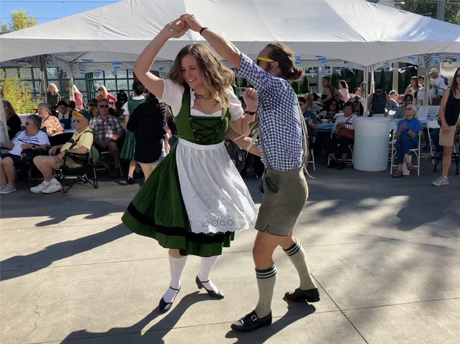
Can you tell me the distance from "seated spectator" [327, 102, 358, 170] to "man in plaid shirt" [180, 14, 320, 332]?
18.9 feet

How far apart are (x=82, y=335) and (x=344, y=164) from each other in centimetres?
632

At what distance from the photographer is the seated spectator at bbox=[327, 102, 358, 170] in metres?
8.17

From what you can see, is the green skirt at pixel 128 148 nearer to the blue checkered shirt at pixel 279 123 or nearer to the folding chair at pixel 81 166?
the folding chair at pixel 81 166

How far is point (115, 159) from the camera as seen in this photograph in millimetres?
7445

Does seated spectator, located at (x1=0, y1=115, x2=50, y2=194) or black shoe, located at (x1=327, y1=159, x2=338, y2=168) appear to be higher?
seated spectator, located at (x1=0, y1=115, x2=50, y2=194)

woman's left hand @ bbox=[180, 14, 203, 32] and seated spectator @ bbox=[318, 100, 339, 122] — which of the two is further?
seated spectator @ bbox=[318, 100, 339, 122]

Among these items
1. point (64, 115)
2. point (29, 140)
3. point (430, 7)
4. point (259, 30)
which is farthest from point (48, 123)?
point (430, 7)

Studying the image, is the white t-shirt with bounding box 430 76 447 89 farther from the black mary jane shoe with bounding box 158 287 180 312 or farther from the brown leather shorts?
the black mary jane shoe with bounding box 158 287 180 312

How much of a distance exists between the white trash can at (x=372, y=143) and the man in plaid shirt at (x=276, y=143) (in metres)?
5.46

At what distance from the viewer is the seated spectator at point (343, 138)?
322 inches

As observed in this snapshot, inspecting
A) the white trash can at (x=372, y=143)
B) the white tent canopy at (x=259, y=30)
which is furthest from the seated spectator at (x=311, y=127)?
the white tent canopy at (x=259, y=30)

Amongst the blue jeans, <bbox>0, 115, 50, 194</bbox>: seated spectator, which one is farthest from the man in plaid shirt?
the blue jeans

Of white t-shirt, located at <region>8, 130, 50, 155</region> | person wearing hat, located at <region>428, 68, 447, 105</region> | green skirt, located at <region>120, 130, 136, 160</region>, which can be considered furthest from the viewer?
person wearing hat, located at <region>428, 68, 447, 105</region>

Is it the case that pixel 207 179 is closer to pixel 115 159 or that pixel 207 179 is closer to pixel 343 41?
pixel 115 159
